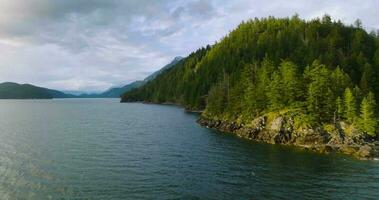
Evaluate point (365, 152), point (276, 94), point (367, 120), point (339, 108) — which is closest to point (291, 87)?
point (276, 94)

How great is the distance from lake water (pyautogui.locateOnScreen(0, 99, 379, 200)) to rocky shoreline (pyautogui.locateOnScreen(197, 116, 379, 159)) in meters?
5.61

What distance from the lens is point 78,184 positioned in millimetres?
51375

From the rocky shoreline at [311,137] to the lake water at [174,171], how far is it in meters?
5.61

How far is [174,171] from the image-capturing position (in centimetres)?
5969

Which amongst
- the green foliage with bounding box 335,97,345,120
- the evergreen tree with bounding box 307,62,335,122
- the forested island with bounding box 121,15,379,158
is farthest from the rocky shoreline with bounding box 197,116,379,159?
the evergreen tree with bounding box 307,62,335,122

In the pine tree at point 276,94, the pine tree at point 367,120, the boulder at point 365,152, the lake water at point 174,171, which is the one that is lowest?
the lake water at point 174,171

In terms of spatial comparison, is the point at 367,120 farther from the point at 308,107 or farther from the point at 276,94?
the point at 276,94

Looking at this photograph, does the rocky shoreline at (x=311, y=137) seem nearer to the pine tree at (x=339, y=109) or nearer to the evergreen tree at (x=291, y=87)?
the pine tree at (x=339, y=109)

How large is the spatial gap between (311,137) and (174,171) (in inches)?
1763

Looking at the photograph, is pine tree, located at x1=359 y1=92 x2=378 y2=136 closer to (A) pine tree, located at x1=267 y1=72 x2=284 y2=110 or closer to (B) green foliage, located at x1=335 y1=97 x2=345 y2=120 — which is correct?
(B) green foliage, located at x1=335 y1=97 x2=345 y2=120

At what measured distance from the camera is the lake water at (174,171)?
48312 mm

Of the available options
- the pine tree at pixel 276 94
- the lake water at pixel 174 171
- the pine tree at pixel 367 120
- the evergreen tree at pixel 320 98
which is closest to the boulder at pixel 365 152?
the lake water at pixel 174 171

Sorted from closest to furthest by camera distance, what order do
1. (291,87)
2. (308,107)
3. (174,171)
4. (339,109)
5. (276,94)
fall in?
(174,171) → (339,109) → (308,107) → (291,87) → (276,94)

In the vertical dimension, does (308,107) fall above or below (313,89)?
below
